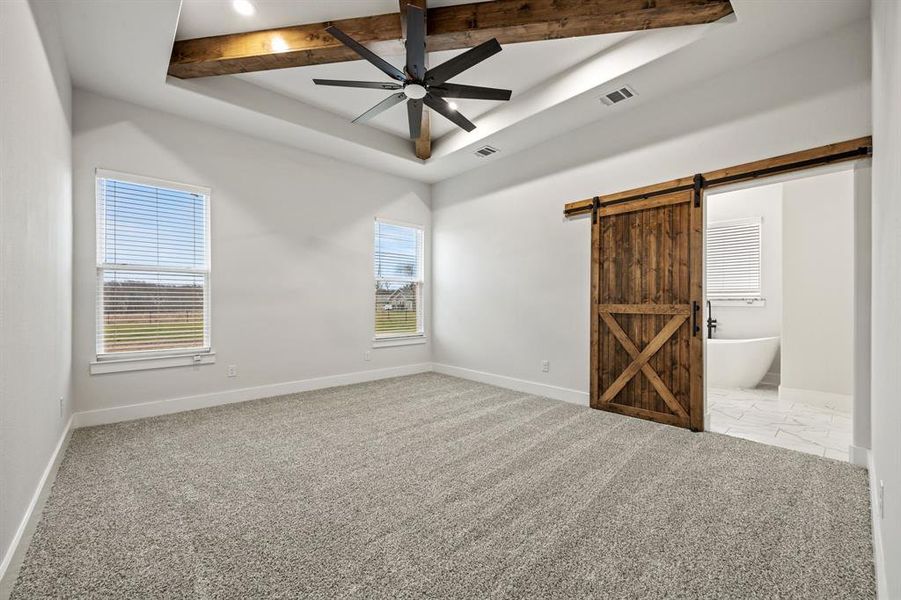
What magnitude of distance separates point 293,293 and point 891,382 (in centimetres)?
511

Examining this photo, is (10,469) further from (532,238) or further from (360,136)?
(532,238)

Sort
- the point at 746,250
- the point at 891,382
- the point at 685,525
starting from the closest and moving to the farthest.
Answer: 1. the point at 891,382
2. the point at 685,525
3. the point at 746,250

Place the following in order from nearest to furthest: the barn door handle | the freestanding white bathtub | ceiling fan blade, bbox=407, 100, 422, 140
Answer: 1. ceiling fan blade, bbox=407, 100, 422, 140
2. the barn door handle
3. the freestanding white bathtub

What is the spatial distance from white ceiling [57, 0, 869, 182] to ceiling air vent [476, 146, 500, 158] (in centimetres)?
12

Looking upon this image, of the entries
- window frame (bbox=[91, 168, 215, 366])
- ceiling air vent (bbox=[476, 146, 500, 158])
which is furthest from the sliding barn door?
window frame (bbox=[91, 168, 215, 366])

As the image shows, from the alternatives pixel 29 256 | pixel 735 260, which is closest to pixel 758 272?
pixel 735 260

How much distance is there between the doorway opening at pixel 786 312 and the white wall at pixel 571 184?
1.46ft

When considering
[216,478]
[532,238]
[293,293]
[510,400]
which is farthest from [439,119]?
[216,478]

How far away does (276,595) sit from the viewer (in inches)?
61.0

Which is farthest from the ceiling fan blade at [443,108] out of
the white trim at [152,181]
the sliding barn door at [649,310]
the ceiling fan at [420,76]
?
the white trim at [152,181]

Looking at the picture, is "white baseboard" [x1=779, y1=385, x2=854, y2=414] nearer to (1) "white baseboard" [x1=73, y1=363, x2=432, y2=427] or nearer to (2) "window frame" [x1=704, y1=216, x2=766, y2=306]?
(2) "window frame" [x1=704, y1=216, x2=766, y2=306]

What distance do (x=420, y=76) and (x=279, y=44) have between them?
130 centimetres

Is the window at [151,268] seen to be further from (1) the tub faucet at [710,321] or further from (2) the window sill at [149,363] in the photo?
(1) the tub faucet at [710,321]

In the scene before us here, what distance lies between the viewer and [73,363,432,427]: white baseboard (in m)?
3.72
